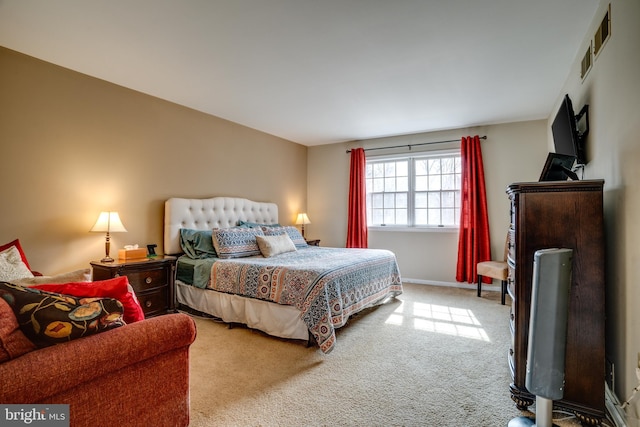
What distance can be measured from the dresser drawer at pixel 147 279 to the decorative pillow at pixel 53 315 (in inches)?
79.3

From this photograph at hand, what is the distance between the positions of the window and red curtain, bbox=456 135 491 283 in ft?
0.76

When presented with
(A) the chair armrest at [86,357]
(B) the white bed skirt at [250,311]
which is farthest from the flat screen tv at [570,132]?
(A) the chair armrest at [86,357]

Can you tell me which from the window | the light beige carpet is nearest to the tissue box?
the light beige carpet

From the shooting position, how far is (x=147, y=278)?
3.16 m

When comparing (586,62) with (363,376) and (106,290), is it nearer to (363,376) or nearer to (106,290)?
(363,376)

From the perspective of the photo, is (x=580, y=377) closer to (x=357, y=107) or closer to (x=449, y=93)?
(x=449, y=93)

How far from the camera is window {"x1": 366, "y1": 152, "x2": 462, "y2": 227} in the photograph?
5207 millimetres

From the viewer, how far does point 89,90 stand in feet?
10.4

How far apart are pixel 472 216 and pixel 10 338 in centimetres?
504

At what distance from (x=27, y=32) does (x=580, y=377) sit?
4356 millimetres

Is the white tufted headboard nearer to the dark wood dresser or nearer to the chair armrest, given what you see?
the chair armrest

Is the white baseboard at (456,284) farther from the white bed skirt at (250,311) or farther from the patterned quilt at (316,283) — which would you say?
the white bed skirt at (250,311)

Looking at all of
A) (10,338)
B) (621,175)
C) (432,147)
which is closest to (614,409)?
(621,175)

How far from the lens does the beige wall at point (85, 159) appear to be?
2.72 m
